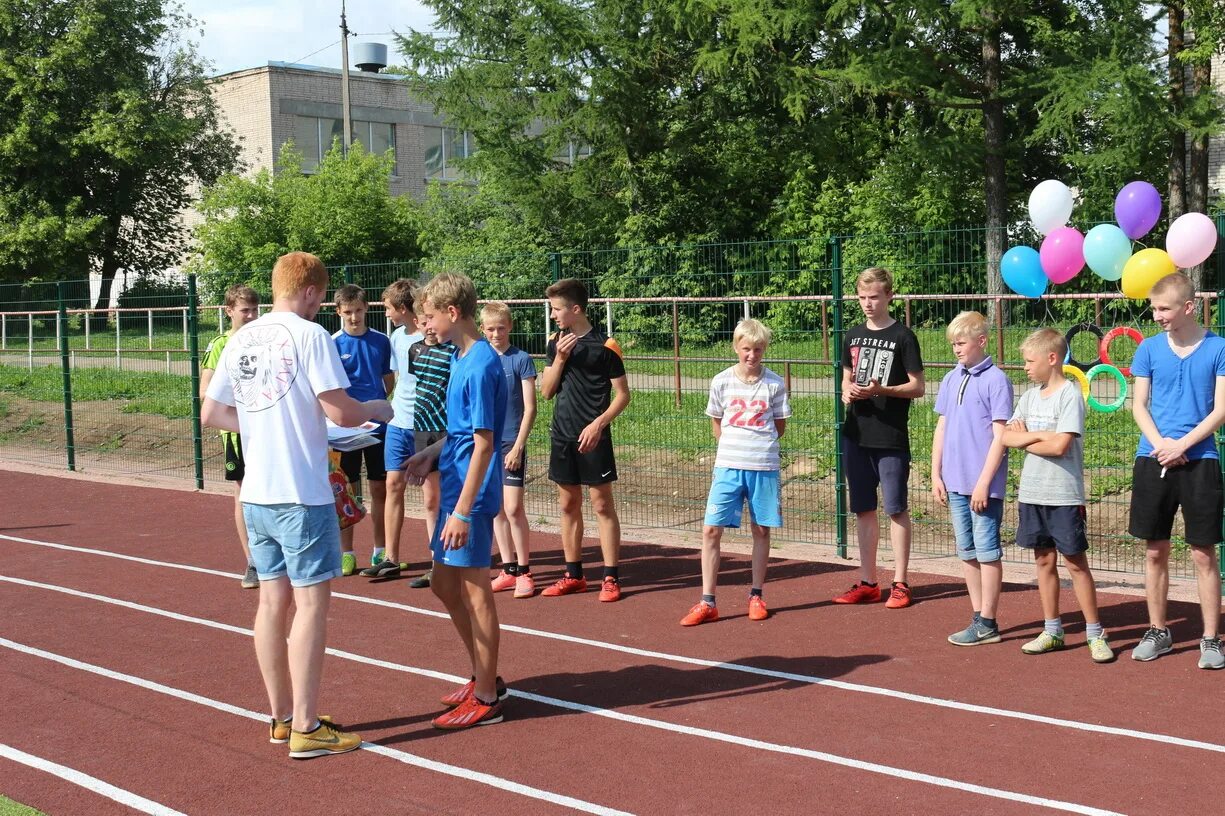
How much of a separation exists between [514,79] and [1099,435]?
68.2ft

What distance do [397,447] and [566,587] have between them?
1.55m

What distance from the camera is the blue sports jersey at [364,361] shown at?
8523 mm

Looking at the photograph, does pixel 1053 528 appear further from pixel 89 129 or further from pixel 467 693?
pixel 89 129

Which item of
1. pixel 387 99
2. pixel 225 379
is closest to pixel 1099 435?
pixel 225 379

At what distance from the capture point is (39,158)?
3772cm

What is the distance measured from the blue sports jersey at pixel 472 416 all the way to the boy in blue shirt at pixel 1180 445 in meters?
3.18

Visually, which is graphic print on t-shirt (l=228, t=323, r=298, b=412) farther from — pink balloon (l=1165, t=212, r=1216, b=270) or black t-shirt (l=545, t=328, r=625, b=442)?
pink balloon (l=1165, t=212, r=1216, b=270)

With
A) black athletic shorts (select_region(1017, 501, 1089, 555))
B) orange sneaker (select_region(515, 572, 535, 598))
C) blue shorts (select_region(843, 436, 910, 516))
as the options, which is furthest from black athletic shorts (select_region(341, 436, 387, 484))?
black athletic shorts (select_region(1017, 501, 1089, 555))

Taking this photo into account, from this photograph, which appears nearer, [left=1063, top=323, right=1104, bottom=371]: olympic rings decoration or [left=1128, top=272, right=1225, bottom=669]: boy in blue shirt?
[left=1128, top=272, right=1225, bottom=669]: boy in blue shirt

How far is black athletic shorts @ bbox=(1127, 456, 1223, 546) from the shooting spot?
20.3ft

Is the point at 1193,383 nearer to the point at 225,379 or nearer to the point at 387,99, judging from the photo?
the point at 225,379

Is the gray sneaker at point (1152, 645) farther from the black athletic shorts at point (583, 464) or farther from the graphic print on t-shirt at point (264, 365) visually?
the graphic print on t-shirt at point (264, 365)

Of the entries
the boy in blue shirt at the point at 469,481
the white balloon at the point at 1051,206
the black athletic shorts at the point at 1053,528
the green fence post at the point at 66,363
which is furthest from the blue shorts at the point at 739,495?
the green fence post at the point at 66,363

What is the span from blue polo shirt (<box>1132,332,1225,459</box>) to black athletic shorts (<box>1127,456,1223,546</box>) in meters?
0.08
